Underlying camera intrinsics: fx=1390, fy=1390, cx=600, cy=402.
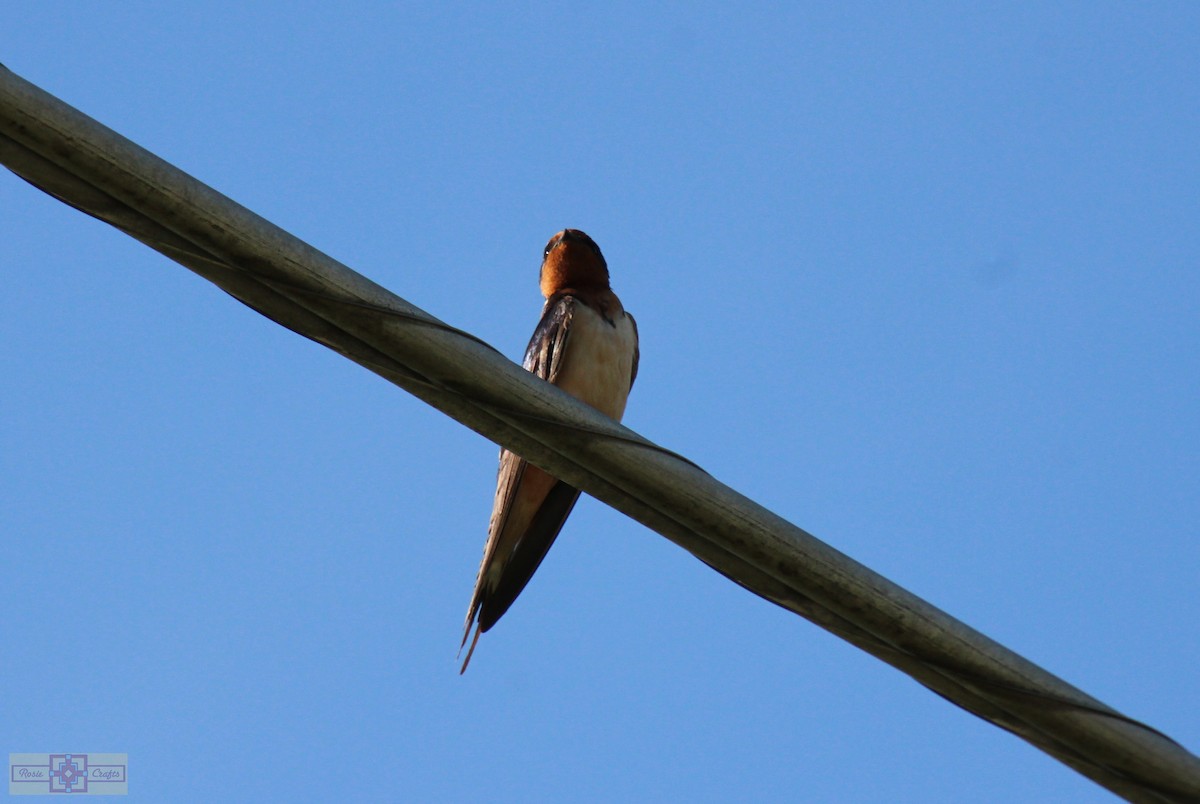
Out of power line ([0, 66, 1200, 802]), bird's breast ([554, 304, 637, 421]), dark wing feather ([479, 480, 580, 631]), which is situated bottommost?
power line ([0, 66, 1200, 802])

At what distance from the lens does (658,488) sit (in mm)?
2760

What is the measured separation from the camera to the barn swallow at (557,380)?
6.13 meters

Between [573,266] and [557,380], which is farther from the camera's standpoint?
[573,266]

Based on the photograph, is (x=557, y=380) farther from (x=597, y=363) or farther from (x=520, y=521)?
(x=520, y=521)

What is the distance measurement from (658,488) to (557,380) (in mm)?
3833

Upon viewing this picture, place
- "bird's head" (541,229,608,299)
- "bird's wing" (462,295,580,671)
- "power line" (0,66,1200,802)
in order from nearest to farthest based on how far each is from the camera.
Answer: "power line" (0,66,1200,802) < "bird's wing" (462,295,580,671) < "bird's head" (541,229,608,299)

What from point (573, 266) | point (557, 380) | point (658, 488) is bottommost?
point (658, 488)

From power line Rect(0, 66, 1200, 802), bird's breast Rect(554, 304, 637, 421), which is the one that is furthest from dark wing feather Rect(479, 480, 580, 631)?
power line Rect(0, 66, 1200, 802)

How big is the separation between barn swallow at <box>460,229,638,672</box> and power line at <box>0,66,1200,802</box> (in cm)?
297

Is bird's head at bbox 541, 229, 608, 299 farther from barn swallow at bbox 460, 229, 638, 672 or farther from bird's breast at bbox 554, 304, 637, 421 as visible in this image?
bird's breast at bbox 554, 304, 637, 421

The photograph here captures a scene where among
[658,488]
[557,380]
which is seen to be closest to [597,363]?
[557,380]

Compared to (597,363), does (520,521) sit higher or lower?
lower

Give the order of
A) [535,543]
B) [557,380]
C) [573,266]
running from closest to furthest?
1. [535,543]
2. [557,380]
3. [573,266]

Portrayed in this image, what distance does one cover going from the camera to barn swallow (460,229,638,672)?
6129mm
